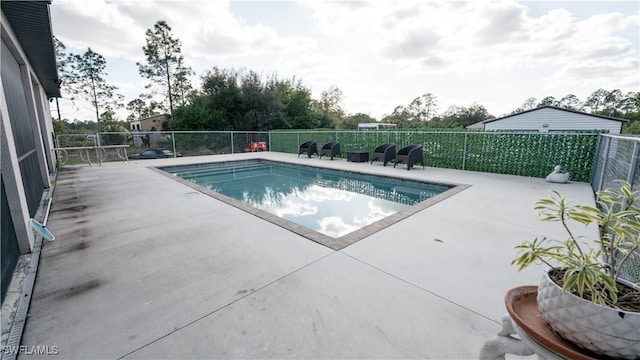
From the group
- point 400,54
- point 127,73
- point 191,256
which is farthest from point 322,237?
point 127,73

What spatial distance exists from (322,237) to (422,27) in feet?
42.3

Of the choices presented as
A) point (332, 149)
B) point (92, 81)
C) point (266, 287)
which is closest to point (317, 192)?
point (332, 149)

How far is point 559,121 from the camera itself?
1506 cm

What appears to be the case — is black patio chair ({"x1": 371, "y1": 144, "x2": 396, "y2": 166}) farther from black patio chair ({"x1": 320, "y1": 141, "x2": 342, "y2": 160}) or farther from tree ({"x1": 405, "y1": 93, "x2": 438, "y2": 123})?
tree ({"x1": 405, "y1": 93, "x2": 438, "y2": 123})

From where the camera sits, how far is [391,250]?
8.84 feet

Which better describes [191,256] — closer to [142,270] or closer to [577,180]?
[142,270]

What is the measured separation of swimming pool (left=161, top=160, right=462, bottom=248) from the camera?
4160 mm

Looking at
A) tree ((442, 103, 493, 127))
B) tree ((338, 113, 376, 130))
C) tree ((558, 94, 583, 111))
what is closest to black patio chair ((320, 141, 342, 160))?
tree ((338, 113, 376, 130))

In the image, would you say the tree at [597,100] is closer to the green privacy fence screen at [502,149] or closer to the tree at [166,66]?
the green privacy fence screen at [502,149]

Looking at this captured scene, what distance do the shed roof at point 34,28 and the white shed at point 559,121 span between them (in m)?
20.1

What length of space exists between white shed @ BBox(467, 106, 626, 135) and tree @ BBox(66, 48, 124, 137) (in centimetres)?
3142

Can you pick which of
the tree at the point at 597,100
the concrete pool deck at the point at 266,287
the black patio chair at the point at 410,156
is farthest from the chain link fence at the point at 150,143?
the tree at the point at 597,100

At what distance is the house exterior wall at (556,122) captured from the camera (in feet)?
47.3

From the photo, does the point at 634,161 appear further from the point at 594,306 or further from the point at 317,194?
the point at 317,194
